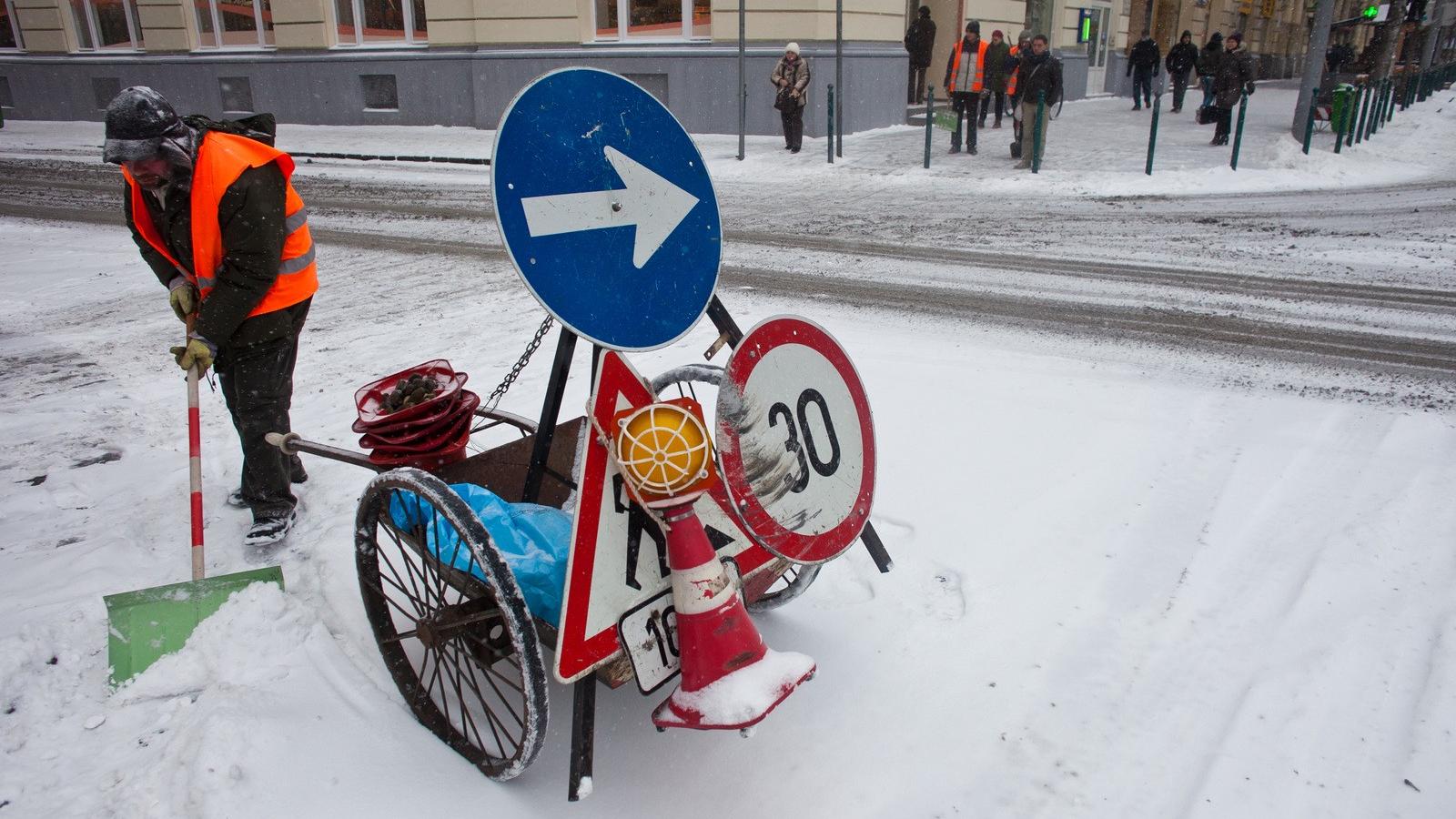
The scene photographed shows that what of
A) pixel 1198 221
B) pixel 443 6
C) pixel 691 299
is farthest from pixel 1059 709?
pixel 443 6

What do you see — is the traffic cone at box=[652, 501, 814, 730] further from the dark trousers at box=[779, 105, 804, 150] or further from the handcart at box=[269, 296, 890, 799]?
the dark trousers at box=[779, 105, 804, 150]

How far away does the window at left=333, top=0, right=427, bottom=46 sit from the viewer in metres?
20.1

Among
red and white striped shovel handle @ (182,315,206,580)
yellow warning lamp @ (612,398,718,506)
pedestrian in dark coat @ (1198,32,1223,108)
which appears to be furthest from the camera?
pedestrian in dark coat @ (1198,32,1223,108)

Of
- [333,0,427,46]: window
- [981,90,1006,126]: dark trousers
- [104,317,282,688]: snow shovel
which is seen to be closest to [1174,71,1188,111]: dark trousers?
[981,90,1006,126]: dark trousers

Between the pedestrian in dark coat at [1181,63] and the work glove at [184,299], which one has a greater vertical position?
the pedestrian in dark coat at [1181,63]

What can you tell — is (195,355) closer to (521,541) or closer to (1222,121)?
(521,541)

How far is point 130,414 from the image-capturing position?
5.09m

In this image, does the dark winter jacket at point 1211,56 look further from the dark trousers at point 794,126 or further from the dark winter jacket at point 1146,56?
the dark trousers at point 794,126

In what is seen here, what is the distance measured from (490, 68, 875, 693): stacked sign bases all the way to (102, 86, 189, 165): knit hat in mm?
Result: 1757

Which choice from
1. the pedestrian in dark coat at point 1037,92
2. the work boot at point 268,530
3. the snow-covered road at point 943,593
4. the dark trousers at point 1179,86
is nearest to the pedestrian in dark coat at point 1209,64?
the dark trousers at point 1179,86

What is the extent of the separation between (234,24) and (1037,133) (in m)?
19.0

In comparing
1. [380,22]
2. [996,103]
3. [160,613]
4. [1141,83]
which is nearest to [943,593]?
[160,613]

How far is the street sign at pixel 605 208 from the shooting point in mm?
2189

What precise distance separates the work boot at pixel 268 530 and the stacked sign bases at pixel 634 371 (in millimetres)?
2075
